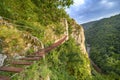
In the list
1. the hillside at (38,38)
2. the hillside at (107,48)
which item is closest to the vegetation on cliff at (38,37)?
the hillside at (38,38)

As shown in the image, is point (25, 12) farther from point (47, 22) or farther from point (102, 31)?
point (102, 31)

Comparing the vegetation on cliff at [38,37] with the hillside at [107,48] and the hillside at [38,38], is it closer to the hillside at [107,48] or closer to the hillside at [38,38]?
the hillside at [38,38]

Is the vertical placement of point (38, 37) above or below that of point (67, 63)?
above

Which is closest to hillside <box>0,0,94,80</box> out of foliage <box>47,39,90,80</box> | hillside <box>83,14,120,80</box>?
foliage <box>47,39,90,80</box>

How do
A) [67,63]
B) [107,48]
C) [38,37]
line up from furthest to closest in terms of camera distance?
[107,48]
[67,63]
[38,37]

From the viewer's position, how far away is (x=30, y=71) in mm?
6461

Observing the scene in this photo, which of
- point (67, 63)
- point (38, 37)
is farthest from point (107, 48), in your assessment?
point (38, 37)

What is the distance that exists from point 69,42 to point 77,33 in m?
6.24

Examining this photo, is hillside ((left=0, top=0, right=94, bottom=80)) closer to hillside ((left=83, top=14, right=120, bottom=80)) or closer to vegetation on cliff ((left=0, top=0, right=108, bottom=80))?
vegetation on cliff ((left=0, top=0, right=108, bottom=80))

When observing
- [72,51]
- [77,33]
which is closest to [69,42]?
[72,51]

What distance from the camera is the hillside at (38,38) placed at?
23.6 feet

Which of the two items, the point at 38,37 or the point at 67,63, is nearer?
the point at 38,37

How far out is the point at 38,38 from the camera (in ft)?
33.3

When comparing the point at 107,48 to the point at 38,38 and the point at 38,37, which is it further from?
the point at 38,38
